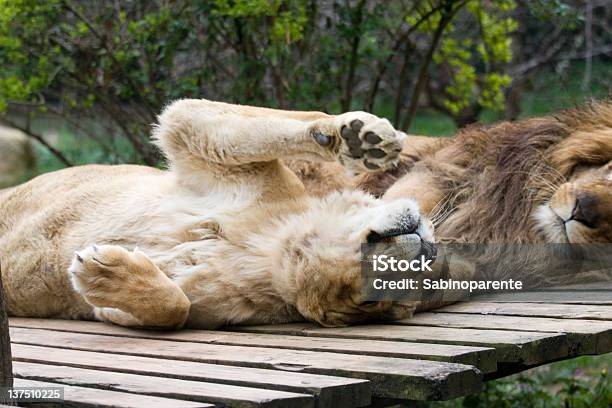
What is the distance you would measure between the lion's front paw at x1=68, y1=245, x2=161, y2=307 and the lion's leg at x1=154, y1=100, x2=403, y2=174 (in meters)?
0.58

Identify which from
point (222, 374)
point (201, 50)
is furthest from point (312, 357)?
point (201, 50)

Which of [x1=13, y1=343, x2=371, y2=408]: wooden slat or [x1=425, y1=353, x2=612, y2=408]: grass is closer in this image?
[x1=13, y1=343, x2=371, y2=408]: wooden slat

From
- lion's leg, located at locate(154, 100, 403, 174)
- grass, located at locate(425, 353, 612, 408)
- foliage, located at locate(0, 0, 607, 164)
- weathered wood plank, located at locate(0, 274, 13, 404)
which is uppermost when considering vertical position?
foliage, located at locate(0, 0, 607, 164)

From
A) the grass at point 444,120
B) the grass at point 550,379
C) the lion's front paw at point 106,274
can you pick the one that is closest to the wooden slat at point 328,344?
the lion's front paw at point 106,274

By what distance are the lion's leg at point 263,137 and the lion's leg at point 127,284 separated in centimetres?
54

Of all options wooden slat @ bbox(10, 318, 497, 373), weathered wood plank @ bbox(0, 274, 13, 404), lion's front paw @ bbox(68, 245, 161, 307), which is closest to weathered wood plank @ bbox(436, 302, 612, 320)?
wooden slat @ bbox(10, 318, 497, 373)

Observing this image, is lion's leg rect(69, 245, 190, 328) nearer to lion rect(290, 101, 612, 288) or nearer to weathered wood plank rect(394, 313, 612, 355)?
weathered wood plank rect(394, 313, 612, 355)

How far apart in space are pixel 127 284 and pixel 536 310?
3.95 feet

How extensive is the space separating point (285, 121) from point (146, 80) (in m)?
2.16

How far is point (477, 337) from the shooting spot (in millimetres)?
2646

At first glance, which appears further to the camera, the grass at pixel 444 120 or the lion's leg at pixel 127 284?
the grass at pixel 444 120

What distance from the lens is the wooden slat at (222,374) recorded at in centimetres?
215

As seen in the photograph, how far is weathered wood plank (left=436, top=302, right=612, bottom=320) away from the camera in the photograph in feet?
9.50

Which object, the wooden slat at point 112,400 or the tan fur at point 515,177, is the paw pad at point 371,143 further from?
the wooden slat at point 112,400
